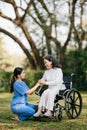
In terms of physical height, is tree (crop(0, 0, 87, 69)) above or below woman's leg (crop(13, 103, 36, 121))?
above

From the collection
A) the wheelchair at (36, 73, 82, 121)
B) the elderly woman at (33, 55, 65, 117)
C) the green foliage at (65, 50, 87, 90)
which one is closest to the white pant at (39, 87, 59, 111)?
the elderly woman at (33, 55, 65, 117)

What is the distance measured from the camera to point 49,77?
10.4 metres

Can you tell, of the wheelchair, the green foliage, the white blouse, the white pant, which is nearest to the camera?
the white pant

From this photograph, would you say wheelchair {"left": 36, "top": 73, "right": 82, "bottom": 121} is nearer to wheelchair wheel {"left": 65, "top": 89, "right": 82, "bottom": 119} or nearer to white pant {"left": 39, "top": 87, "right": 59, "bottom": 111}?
wheelchair wheel {"left": 65, "top": 89, "right": 82, "bottom": 119}

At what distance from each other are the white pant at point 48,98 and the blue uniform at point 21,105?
28 centimetres

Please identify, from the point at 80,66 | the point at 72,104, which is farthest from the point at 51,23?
the point at 72,104

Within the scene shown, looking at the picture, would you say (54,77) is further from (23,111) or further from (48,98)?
(23,111)

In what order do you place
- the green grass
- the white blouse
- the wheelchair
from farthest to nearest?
the white blouse
the wheelchair
the green grass

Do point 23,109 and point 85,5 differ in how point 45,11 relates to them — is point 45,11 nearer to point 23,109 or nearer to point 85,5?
point 85,5

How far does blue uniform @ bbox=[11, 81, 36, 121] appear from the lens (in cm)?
1002

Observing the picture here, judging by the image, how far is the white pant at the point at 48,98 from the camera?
32.7ft

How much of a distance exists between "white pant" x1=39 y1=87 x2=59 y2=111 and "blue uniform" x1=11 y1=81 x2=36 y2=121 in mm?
280

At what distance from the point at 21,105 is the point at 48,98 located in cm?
60

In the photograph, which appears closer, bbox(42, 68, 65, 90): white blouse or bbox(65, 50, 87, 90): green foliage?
bbox(42, 68, 65, 90): white blouse
